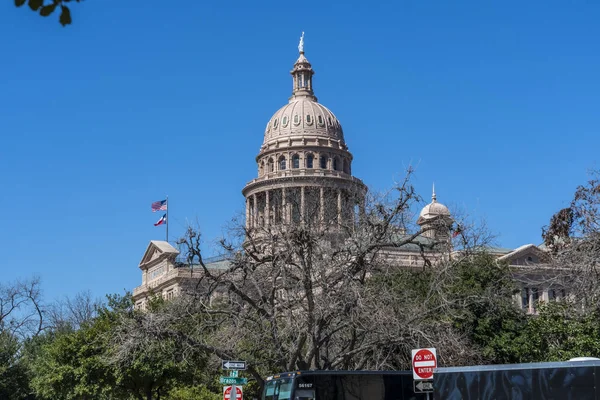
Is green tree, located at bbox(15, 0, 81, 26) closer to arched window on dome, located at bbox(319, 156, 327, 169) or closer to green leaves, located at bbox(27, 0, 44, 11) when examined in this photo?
green leaves, located at bbox(27, 0, 44, 11)

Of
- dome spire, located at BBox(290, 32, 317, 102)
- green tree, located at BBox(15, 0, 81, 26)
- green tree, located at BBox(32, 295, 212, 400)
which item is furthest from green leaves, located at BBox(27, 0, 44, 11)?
dome spire, located at BBox(290, 32, 317, 102)

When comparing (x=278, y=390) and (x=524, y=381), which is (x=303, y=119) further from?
(x=524, y=381)

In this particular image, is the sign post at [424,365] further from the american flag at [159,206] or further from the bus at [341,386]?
the american flag at [159,206]

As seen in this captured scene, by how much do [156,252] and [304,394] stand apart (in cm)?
10147

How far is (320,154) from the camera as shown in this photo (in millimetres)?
140000

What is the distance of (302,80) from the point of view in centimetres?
15112

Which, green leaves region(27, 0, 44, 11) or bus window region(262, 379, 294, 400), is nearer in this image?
green leaves region(27, 0, 44, 11)

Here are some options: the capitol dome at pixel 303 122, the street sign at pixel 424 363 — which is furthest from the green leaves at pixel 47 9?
the capitol dome at pixel 303 122

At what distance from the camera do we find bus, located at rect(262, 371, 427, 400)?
32.9 metres

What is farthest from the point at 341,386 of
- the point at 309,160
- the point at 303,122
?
the point at 303,122

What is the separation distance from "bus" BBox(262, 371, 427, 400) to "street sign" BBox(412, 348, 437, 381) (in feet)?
39.4

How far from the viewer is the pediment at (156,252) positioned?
127 meters

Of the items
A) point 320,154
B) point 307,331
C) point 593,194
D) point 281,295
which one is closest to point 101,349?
point 281,295

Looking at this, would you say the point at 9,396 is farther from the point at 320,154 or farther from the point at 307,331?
the point at 320,154
